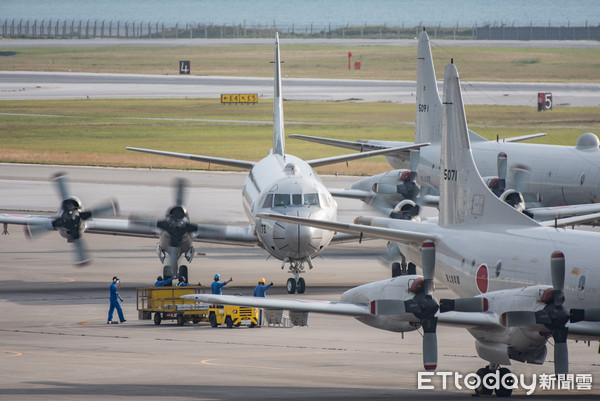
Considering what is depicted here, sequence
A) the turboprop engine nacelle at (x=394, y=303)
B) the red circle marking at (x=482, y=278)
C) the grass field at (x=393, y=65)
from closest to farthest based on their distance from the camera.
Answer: the turboprop engine nacelle at (x=394, y=303) → the red circle marking at (x=482, y=278) → the grass field at (x=393, y=65)

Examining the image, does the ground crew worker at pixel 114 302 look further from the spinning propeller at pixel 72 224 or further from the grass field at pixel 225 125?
the grass field at pixel 225 125

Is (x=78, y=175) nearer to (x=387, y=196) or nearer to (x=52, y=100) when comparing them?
(x=387, y=196)

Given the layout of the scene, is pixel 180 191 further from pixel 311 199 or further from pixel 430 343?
pixel 430 343

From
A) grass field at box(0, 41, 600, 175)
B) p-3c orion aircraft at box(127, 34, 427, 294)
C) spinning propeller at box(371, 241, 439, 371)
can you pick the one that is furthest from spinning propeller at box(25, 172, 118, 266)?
grass field at box(0, 41, 600, 175)

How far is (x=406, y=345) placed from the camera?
99.3 feet

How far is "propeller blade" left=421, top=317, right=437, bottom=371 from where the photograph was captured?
22.0 m

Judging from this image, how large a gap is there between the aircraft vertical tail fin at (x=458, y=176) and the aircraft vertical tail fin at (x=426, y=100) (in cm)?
2590

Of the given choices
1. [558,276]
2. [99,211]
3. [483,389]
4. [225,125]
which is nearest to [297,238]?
[99,211]

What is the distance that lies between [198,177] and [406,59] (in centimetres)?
12060

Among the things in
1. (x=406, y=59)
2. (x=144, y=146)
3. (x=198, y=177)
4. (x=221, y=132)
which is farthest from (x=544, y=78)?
(x=198, y=177)

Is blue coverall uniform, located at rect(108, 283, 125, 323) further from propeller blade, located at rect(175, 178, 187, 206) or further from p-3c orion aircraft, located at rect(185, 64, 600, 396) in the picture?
p-3c orion aircraft, located at rect(185, 64, 600, 396)

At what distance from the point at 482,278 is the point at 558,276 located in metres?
4.64

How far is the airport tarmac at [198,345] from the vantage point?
2327 cm

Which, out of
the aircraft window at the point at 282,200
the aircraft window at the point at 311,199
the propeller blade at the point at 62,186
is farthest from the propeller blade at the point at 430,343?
the propeller blade at the point at 62,186
